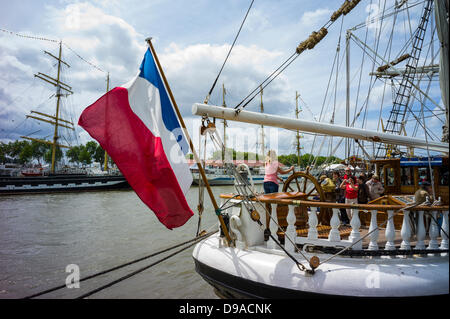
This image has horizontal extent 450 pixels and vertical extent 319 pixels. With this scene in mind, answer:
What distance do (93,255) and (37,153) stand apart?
306 feet

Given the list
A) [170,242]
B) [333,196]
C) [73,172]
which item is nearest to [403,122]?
[333,196]

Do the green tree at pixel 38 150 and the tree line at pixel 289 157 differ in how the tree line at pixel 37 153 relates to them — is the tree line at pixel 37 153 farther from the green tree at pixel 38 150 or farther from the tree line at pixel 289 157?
the tree line at pixel 289 157

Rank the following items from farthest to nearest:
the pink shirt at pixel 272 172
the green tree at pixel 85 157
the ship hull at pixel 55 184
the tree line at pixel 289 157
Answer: the green tree at pixel 85 157 < the ship hull at pixel 55 184 < the pink shirt at pixel 272 172 < the tree line at pixel 289 157

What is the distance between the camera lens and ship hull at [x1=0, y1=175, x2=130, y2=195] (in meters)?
32.7

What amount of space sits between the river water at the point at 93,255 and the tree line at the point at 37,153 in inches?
2614

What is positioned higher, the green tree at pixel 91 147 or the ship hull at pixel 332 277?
the green tree at pixel 91 147

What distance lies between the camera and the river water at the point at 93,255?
19.9 ft

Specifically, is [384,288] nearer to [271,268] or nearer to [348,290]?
[348,290]

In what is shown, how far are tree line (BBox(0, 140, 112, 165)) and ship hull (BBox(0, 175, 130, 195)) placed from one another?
38.6 metres

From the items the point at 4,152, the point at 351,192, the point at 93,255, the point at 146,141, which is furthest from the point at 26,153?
the point at 351,192

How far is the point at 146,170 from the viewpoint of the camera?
3703 millimetres

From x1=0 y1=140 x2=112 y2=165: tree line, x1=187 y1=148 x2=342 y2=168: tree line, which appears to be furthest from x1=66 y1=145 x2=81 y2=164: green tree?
x1=187 y1=148 x2=342 y2=168: tree line

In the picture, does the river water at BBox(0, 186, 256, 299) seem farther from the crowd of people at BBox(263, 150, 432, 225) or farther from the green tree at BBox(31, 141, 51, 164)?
the green tree at BBox(31, 141, 51, 164)

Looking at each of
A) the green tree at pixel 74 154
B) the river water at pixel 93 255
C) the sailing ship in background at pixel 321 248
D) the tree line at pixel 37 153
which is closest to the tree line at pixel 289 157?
the sailing ship in background at pixel 321 248
